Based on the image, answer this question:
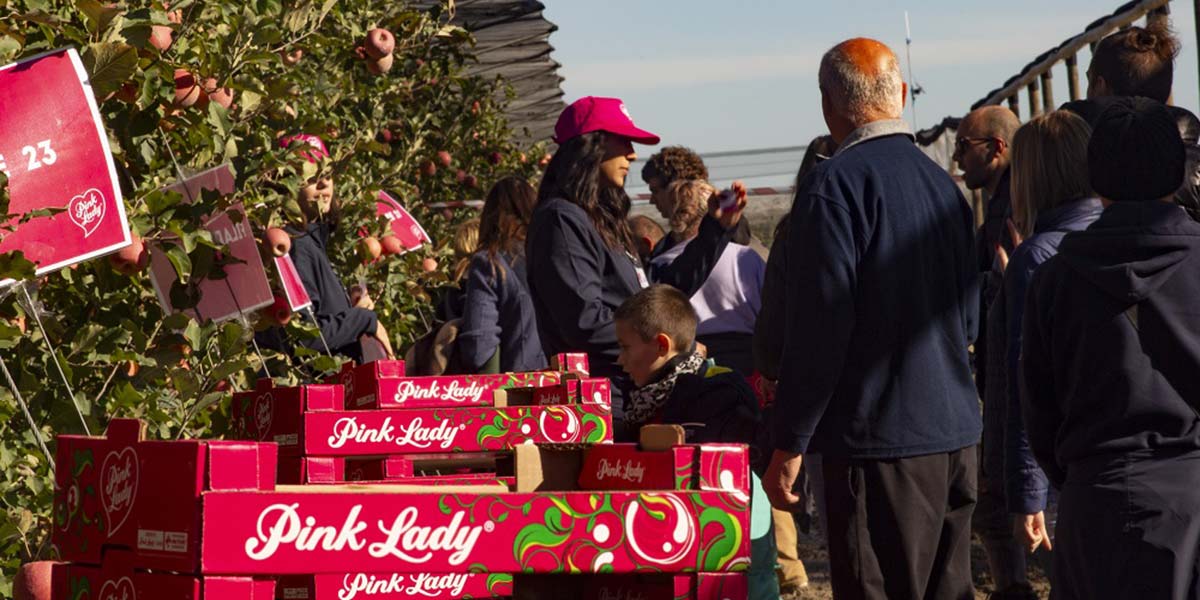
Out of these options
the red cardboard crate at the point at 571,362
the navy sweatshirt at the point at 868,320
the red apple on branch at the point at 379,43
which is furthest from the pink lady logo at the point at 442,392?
the red apple on branch at the point at 379,43

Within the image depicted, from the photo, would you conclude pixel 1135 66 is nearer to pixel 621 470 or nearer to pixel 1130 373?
pixel 1130 373

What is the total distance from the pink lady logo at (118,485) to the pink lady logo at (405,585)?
0.31 metres

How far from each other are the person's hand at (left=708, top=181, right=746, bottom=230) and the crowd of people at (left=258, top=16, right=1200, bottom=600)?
1.99 feet

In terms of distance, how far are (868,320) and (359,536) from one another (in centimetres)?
161

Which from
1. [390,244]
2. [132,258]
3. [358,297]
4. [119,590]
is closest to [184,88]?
[132,258]

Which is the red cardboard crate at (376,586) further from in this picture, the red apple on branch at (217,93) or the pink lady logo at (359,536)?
the red apple on branch at (217,93)

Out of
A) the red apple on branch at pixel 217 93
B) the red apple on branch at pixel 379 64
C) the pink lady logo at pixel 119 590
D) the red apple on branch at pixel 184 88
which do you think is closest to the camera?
the pink lady logo at pixel 119 590

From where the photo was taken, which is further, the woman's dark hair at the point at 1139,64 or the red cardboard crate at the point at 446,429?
the woman's dark hair at the point at 1139,64

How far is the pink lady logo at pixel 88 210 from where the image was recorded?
282 cm

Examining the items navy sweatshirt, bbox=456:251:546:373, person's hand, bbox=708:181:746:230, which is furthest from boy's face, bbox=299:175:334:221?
person's hand, bbox=708:181:746:230

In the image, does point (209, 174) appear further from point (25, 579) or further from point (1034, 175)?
point (1034, 175)

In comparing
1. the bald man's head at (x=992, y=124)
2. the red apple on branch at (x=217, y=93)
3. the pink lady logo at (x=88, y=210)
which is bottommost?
the bald man's head at (x=992, y=124)

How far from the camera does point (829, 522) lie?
3.51m

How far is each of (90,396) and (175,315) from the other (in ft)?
0.74
